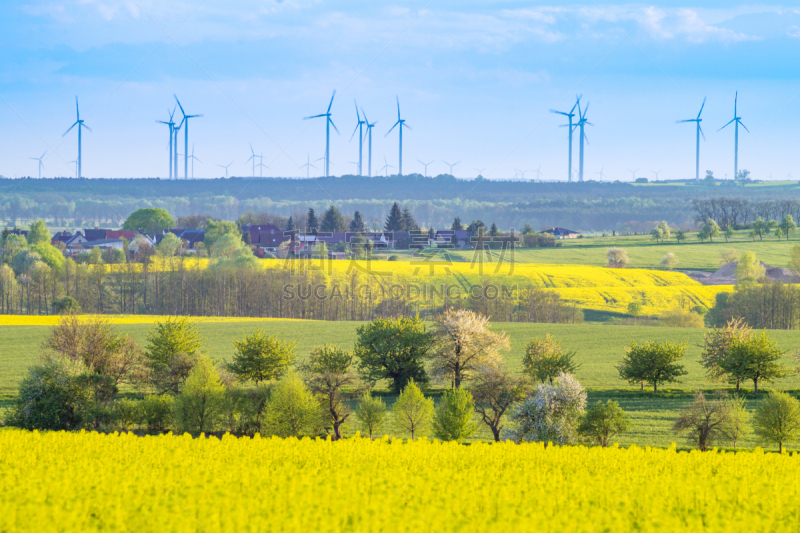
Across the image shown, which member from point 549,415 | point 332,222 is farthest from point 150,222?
point 549,415

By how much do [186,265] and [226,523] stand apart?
103842 mm

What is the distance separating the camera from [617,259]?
423ft

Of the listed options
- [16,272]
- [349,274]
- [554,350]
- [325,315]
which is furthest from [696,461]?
[16,272]

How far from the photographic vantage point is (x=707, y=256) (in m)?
138

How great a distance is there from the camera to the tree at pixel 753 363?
143 ft

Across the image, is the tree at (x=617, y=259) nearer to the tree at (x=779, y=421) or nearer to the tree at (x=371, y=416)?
the tree at (x=779, y=421)

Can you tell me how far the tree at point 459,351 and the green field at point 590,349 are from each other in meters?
4.98

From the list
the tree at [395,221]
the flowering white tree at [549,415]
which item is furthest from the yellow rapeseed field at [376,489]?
the tree at [395,221]

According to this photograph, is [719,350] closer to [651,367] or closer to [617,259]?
[651,367]

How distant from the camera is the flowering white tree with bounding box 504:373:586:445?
31453 millimetres

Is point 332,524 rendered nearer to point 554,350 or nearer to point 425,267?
point 554,350

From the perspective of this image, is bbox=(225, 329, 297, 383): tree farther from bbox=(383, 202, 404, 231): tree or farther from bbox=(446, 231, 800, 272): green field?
bbox=(383, 202, 404, 231): tree

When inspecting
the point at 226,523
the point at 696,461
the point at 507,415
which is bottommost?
the point at 507,415

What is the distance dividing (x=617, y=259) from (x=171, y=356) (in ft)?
347
